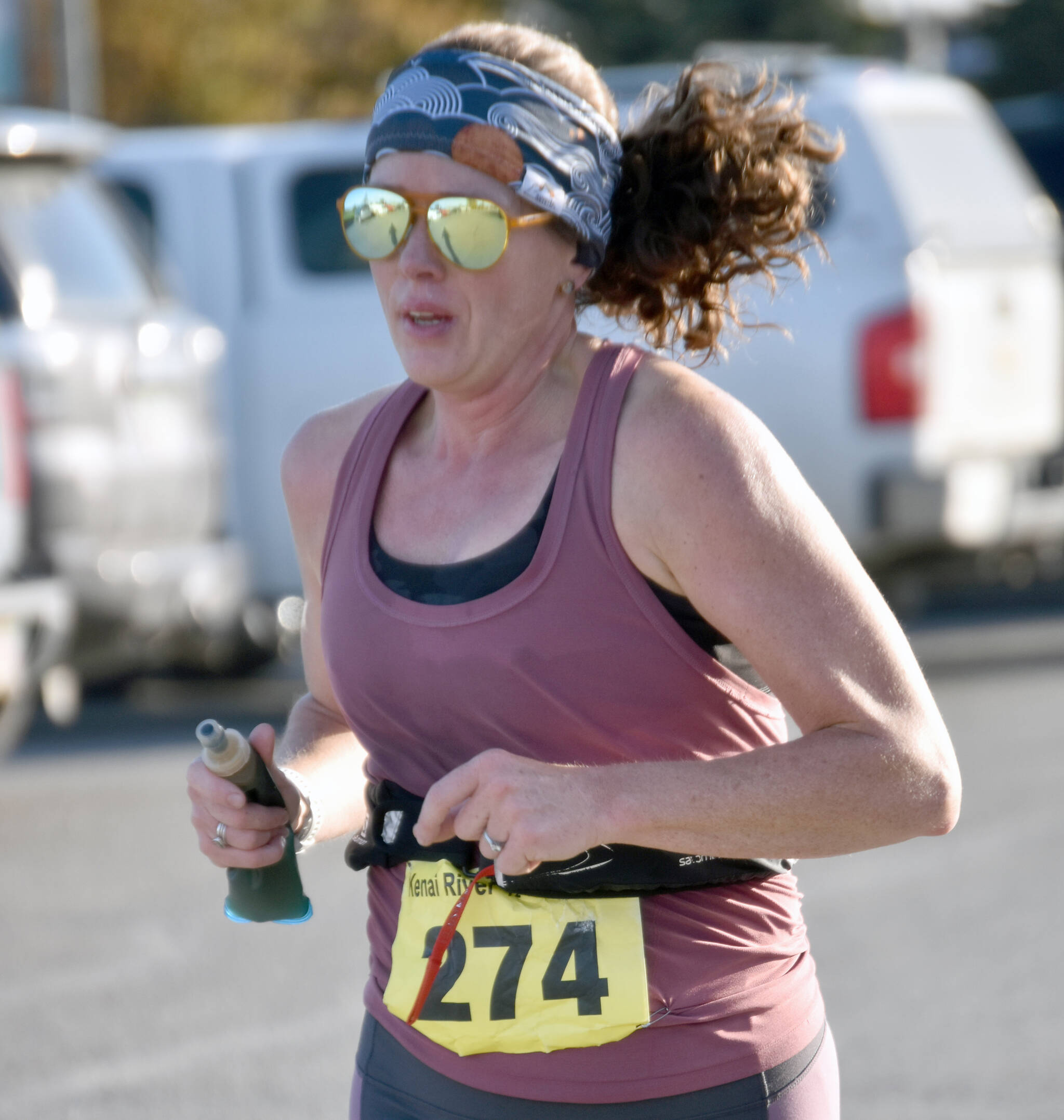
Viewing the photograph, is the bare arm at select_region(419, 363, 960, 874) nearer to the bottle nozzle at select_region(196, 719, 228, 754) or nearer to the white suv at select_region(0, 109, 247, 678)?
the bottle nozzle at select_region(196, 719, 228, 754)

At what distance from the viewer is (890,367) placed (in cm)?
757

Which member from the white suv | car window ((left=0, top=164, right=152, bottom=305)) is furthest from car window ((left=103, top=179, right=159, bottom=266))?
car window ((left=0, top=164, right=152, bottom=305))

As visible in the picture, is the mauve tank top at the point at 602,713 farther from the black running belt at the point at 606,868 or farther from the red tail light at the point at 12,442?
the red tail light at the point at 12,442

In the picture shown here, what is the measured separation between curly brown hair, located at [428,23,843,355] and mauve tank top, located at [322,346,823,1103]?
0.19 metres

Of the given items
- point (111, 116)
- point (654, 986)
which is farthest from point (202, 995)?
point (111, 116)

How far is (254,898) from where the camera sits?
2221 mm

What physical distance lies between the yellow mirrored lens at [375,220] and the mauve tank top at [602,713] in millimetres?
266

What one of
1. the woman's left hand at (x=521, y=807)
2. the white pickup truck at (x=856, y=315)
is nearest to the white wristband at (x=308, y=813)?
the woman's left hand at (x=521, y=807)

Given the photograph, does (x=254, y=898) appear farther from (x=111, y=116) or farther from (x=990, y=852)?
(x=111, y=116)

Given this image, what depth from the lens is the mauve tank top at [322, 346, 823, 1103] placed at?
193cm

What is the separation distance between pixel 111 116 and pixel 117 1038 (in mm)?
16554

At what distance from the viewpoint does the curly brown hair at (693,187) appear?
7.03ft

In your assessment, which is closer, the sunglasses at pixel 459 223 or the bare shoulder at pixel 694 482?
the bare shoulder at pixel 694 482

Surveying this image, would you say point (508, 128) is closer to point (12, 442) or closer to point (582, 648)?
point (582, 648)
